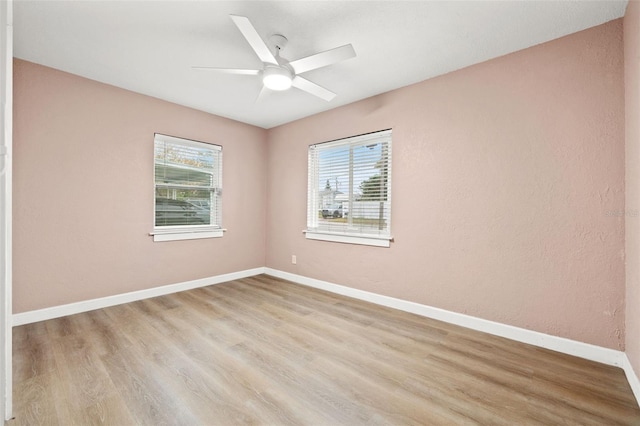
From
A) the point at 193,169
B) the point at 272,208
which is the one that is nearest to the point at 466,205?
the point at 272,208

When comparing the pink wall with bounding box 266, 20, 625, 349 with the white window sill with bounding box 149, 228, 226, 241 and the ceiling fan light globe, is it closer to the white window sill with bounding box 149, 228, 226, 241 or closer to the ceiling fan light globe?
the ceiling fan light globe

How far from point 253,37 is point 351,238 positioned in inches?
97.8

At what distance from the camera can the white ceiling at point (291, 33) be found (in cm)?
196

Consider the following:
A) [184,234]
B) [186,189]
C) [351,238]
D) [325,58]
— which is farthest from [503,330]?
[186,189]

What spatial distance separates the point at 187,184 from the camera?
390 cm

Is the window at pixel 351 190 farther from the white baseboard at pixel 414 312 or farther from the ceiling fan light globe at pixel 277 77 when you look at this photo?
the ceiling fan light globe at pixel 277 77

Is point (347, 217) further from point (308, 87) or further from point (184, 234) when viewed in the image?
point (184, 234)

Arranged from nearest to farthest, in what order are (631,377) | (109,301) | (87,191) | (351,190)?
1. (631,377)
2. (87,191)
3. (109,301)
4. (351,190)

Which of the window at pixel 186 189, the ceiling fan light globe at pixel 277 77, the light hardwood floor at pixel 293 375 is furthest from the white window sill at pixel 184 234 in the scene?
the ceiling fan light globe at pixel 277 77

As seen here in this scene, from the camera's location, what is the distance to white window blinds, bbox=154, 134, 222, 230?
3.65 meters

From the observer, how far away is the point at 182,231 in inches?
151

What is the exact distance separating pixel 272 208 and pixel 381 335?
2823mm

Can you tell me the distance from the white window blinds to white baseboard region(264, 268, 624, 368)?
216 cm

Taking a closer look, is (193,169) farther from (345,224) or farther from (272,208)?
(345,224)
